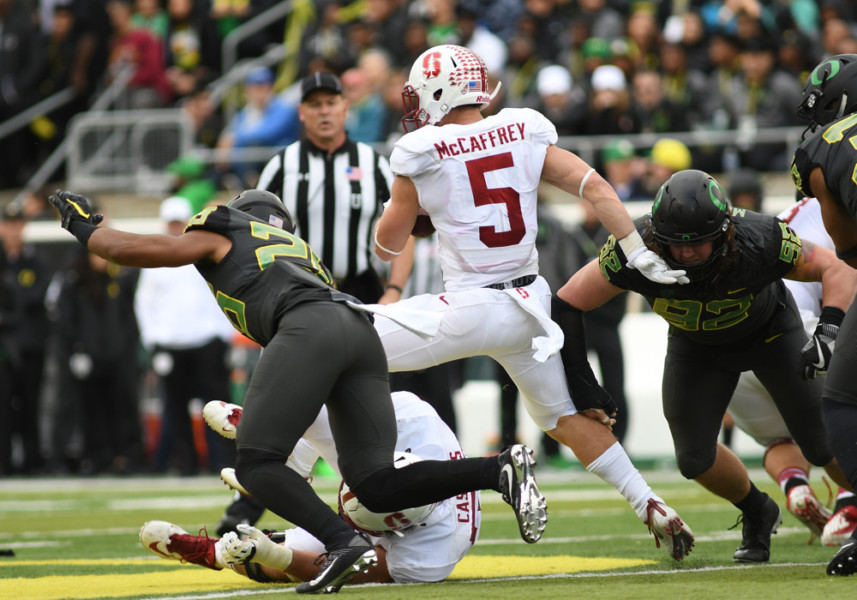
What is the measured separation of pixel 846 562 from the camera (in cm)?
423

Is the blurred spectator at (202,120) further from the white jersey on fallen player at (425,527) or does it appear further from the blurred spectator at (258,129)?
the white jersey on fallen player at (425,527)

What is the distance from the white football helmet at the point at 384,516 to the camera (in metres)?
4.62

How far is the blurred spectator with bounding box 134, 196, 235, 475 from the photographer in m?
11.1

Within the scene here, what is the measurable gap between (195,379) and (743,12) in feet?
19.1

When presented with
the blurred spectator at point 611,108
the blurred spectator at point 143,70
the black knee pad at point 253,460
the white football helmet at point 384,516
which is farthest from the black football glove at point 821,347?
the blurred spectator at point 143,70

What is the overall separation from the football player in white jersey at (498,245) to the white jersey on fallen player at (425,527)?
23cm

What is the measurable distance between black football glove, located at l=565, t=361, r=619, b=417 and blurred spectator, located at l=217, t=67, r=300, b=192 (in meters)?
8.51

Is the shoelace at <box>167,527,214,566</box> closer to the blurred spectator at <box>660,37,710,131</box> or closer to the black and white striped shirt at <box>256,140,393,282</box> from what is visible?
the black and white striped shirt at <box>256,140,393,282</box>

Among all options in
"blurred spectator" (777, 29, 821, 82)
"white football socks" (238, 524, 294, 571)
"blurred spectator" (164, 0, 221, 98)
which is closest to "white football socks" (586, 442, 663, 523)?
"white football socks" (238, 524, 294, 571)

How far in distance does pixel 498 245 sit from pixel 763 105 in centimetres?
769

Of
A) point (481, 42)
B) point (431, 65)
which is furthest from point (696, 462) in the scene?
point (481, 42)

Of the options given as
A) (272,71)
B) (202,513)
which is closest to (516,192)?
(202,513)

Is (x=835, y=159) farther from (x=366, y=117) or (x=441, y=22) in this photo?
(x=441, y=22)

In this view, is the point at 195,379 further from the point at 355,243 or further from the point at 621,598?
the point at 621,598
